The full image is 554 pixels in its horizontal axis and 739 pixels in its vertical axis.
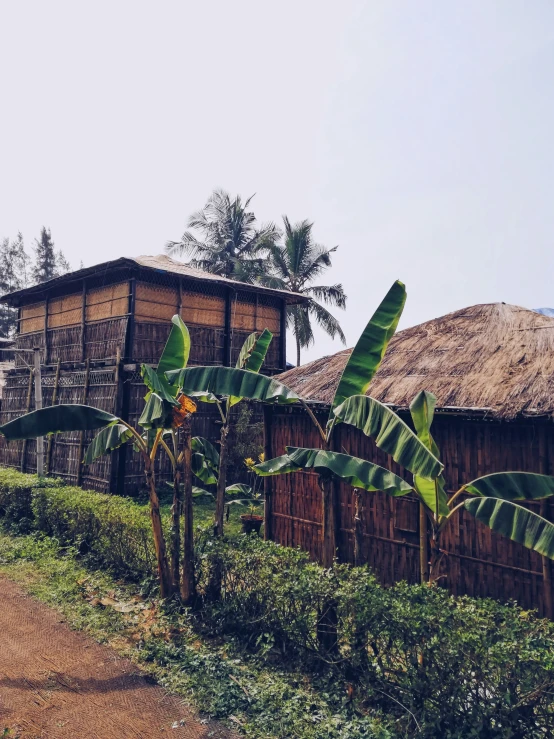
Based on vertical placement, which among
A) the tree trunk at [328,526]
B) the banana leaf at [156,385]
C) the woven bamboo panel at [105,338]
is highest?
the woven bamboo panel at [105,338]

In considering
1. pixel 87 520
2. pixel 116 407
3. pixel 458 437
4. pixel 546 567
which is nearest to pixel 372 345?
pixel 458 437

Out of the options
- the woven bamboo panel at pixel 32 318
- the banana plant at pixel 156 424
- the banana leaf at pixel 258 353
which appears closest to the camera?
the banana plant at pixel 156 424

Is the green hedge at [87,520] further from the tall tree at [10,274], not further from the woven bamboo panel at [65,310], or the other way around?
the tall tree at [10,274]

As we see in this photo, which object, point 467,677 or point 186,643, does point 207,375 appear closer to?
point 186,643

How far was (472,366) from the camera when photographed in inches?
306

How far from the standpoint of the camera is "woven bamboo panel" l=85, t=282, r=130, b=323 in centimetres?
1530

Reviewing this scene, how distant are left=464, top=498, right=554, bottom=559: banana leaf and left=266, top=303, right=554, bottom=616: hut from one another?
1.84m

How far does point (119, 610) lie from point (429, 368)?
5.69 m

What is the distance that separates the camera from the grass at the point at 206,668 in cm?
462

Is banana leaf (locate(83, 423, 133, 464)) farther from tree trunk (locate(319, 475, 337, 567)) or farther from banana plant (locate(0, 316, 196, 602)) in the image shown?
tree trunk (locate(319, 475, 337, 567))

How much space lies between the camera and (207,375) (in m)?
6.37

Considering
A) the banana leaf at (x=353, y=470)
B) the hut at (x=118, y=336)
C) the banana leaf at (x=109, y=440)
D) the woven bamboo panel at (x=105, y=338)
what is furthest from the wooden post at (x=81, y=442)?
the banana leaf at (x=353, y=470)

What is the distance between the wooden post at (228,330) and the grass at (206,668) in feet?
30.3

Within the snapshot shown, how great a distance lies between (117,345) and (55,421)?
856 centimetres
